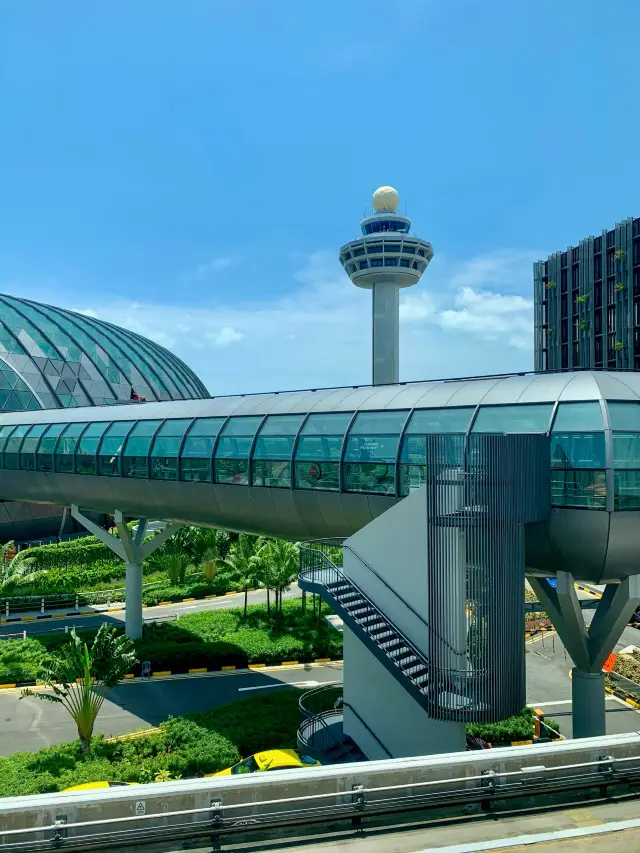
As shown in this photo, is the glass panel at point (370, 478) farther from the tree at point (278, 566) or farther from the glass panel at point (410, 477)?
the tree at point (278, 566)

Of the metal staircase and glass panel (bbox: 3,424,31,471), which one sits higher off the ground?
glass panel (bbox: 3,424,31,471)

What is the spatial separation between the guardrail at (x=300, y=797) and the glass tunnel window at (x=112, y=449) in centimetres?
2029

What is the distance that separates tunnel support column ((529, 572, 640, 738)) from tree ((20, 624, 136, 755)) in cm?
1330

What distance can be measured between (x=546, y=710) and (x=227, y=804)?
19.7 m

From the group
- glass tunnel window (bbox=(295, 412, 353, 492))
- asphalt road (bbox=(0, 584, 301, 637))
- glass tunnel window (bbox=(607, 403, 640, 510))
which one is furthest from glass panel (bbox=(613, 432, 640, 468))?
asphalt road (bbox=(0, 584, 301, 637))

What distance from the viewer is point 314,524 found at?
64.5ft

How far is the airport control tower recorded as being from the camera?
63.1 metres

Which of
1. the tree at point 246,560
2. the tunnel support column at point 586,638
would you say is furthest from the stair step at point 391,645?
the tree at point 246,560

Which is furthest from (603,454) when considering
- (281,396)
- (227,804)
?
(281,396)

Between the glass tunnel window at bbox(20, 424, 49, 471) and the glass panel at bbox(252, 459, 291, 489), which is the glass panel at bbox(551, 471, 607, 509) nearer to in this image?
the glass panel at bbox(252, 459, 291, 489)

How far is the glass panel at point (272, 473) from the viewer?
19.8m

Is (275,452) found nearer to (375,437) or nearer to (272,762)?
(375,437)

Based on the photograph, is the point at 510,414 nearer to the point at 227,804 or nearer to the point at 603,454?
the point at 603,454

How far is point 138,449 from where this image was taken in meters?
25.7
